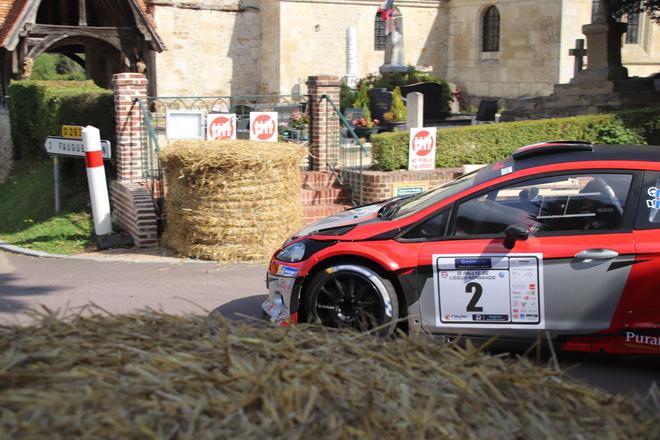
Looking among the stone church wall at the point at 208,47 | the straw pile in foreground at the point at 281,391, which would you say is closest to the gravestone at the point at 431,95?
the stone church wall at the point at 208,47

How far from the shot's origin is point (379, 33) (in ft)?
110

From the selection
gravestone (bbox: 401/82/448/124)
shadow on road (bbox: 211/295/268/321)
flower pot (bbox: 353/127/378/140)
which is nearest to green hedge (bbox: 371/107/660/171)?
shadow on road (bbox: 211/295/268/321)

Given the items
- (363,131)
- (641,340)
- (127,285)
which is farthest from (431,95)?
(641,340)

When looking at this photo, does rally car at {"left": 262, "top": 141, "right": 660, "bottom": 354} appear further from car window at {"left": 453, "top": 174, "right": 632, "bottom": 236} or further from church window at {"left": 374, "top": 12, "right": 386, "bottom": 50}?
church window at {"left": 374, "top": 12, "right": 386, "bottom": 50}

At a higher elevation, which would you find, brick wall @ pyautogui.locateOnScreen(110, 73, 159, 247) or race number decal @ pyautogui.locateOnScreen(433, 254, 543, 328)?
brick wall @ pyautogui.locateOnScreen(110, 73, 159, 247)

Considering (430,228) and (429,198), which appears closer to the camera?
(430,228)

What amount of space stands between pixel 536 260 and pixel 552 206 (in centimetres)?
53

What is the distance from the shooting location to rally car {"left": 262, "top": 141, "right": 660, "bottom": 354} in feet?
19.1

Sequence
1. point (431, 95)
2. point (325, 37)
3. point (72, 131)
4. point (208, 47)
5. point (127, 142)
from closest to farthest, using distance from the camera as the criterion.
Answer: point (127, 142) → point (72, 131) → point (431, 95) → point (208, 47) → point (325, 37)

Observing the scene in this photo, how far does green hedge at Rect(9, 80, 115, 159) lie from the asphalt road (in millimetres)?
3374

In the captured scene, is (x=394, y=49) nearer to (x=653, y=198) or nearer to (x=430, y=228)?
(x=430, y=228)

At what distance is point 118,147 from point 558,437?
11172 millimetres

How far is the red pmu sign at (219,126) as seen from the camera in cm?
1266

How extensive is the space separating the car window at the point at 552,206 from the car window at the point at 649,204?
0.12 m
